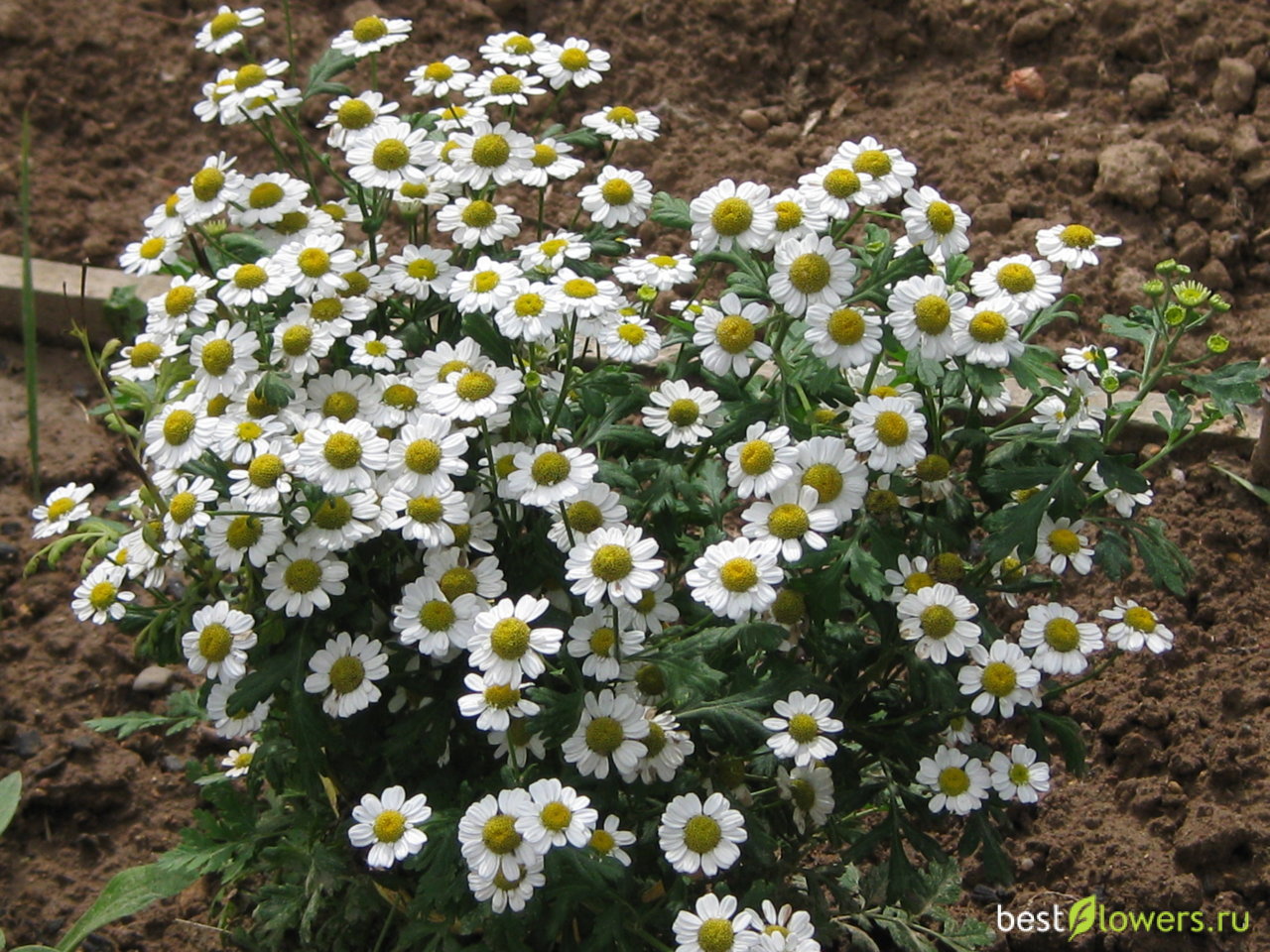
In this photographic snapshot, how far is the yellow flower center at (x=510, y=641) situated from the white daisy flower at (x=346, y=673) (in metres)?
0.29

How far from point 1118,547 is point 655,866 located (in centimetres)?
99

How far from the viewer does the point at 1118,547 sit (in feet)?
7.39

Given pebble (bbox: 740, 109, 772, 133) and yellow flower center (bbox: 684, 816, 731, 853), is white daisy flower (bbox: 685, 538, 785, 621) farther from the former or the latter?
pebble (bbox: 740, 109, 772, 133)

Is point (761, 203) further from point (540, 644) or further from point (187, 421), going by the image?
point (187, 421)

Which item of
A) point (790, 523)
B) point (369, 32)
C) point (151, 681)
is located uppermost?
point (369, 32)

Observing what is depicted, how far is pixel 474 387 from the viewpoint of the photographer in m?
2.23

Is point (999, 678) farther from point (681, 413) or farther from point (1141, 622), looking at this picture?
A: point (681, 413)

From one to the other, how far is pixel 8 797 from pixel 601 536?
1.55 meters

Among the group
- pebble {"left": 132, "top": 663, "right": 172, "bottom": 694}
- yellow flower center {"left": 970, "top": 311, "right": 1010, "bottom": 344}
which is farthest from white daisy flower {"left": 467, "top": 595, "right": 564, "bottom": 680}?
pebble {"left": 132, "top": 663, "right": 172, "bottom": 694}

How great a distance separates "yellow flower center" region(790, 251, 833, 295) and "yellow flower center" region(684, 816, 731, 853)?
856 millimetres

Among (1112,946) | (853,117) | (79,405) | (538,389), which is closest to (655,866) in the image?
(538,389)

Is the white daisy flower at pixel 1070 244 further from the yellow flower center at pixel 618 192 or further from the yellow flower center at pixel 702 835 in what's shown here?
the yellow flower center at pixel 702 835

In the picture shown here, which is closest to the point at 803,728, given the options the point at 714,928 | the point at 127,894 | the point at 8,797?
the point at 714,928

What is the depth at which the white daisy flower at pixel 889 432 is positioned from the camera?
81.9 inches
